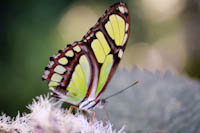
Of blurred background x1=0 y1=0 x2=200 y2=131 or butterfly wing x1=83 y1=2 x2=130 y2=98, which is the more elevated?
blurred background x1=0 y1=0 x2=200 y2=131

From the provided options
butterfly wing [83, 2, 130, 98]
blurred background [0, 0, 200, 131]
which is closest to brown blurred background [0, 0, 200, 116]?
blurred background [0, 0, 200, 131]

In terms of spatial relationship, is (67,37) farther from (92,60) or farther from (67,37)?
(92,60)

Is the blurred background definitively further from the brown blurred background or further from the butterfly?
the butterfly

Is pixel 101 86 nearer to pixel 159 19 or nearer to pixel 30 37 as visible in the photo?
pixel 30 37

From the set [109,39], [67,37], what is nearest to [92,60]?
[109,39]

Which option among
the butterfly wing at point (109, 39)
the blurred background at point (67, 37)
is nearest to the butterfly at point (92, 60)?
the butterfly wing at point (109, 39)

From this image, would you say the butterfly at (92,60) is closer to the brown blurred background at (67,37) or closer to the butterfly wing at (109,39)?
the butterfly wing at (109,39)
